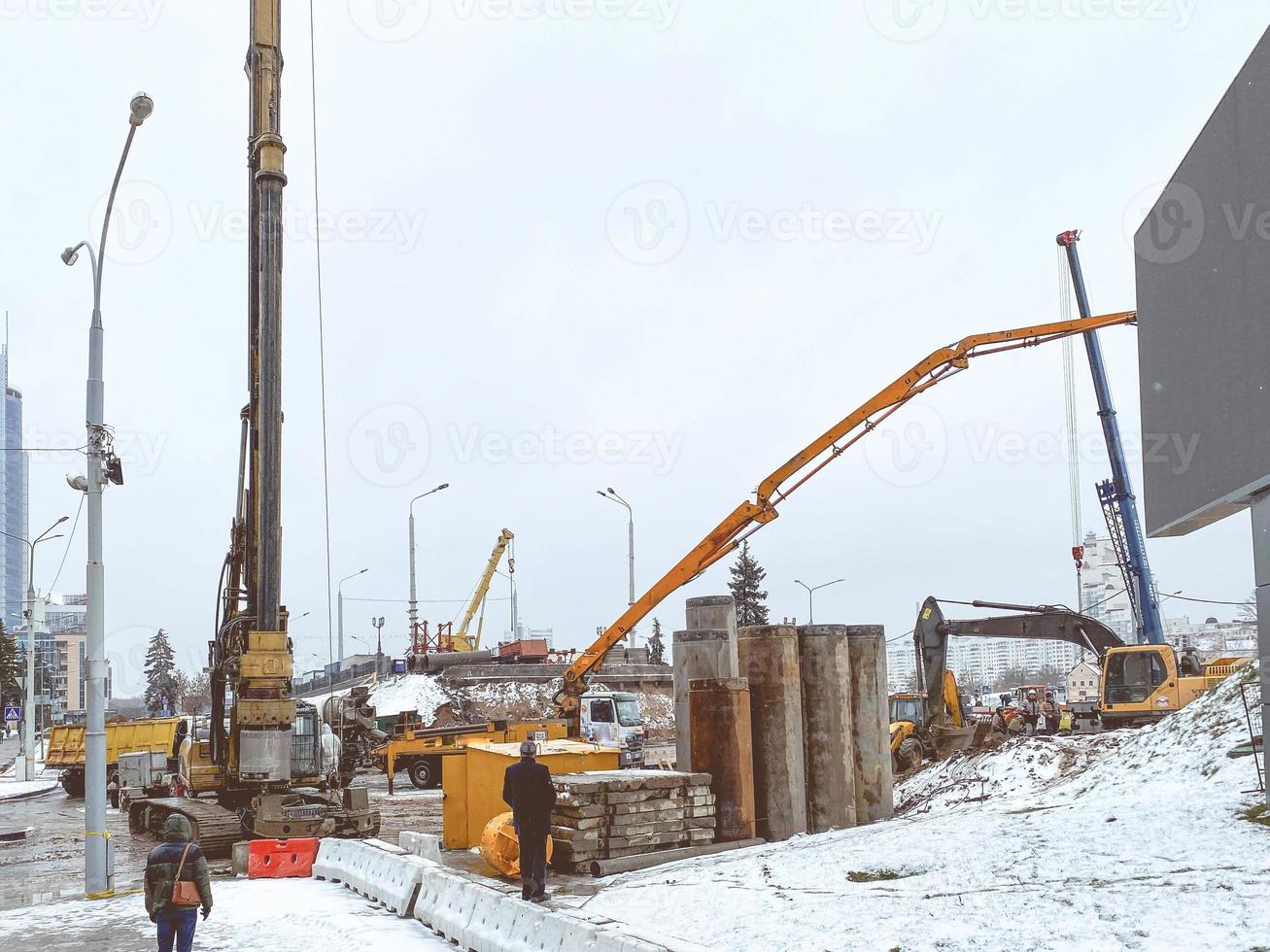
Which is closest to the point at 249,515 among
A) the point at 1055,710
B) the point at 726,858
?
the point at 726,858

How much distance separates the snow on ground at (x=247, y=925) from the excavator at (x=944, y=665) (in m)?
14.2

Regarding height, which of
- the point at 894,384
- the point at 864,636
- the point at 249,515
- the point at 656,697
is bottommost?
the point at 656,697

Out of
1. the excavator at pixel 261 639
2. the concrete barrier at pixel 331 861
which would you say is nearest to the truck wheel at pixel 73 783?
the excavator at pixel 261 639

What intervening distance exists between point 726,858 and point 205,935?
19.8ft

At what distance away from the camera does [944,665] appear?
2570 cm

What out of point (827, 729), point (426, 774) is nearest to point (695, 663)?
point (827, 729)

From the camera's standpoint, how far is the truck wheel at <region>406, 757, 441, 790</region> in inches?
1157

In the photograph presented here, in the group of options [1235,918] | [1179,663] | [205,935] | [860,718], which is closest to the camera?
[1235,918]

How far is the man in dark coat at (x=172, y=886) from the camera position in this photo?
8.30 meters

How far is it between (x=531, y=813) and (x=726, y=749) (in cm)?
425

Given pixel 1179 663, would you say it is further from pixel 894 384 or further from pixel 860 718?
pixel 860 718

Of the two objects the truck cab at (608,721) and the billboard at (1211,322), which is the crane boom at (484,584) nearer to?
the truck cab at (608,721)

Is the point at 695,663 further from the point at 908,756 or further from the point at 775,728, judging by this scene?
the point at 908,756

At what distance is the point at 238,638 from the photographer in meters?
17.7
